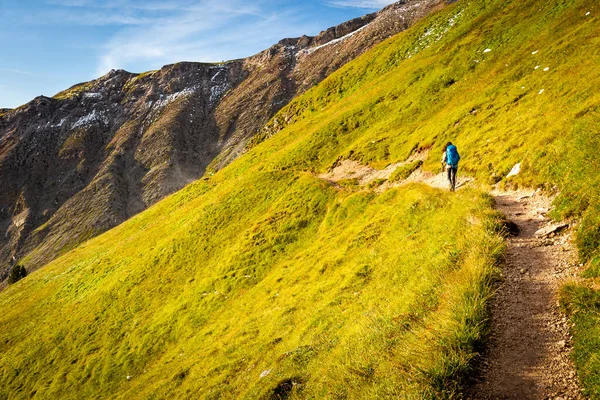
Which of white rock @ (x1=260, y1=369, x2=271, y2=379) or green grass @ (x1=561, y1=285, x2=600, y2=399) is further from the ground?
green grass @ (x1=561, y1=285, x2=600, y2=399)

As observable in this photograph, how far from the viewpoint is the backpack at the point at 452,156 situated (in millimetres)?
22531

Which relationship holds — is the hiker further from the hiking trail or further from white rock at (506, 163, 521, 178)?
the hiking trail

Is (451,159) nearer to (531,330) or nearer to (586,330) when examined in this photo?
(531,330)

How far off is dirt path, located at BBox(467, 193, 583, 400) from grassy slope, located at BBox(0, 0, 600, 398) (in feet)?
2.00

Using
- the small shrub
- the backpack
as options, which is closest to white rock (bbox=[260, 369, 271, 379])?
the backpack

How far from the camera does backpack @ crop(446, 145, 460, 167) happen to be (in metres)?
22.5

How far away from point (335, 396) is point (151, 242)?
48554 millimetres

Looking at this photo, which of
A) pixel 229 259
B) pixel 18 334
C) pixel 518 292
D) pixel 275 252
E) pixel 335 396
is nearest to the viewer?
pixel 335 396

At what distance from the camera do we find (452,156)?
74.2ft

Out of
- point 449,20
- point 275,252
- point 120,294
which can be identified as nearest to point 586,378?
point 275,252

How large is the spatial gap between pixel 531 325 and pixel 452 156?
1633 centimetres

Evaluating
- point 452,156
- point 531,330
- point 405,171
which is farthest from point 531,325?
point 405,171

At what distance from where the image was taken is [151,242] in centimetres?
5097

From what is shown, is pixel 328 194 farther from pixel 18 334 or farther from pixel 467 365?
pixel 18 334
